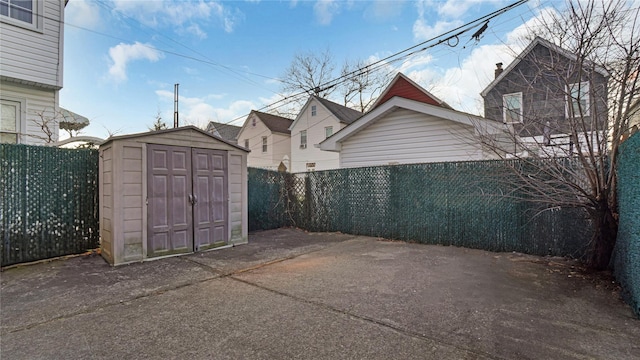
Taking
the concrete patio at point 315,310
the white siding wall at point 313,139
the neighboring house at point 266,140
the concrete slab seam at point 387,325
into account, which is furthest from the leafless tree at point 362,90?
the concrete slab seam at point 387,325

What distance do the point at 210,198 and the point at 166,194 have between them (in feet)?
2.52

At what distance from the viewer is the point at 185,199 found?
201 inches

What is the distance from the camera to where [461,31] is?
23.7ft

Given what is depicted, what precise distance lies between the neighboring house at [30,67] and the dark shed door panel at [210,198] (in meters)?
3.57

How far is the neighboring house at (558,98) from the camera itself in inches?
140

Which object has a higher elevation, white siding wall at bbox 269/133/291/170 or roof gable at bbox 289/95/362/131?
roof gable at bbox 289/95/362/131

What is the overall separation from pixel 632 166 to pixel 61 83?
9877 mm

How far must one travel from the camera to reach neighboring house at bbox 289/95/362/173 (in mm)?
20052

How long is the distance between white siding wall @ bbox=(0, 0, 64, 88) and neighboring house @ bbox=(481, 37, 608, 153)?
9.04 m

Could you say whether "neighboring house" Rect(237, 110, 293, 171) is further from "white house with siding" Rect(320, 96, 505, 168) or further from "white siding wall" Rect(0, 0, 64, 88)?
"white siding wall" Rect(0, 0, 64, 88)

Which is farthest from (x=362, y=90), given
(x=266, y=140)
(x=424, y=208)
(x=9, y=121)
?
(x=9, y=121)

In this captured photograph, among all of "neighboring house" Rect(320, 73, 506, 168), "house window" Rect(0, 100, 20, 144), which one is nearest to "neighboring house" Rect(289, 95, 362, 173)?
"neighboring house" Rect(320, 73, 506, 168)

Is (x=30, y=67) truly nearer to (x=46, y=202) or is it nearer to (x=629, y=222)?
(x=46, y=202)

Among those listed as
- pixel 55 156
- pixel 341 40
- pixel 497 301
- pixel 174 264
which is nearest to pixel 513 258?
pixel 497 301
